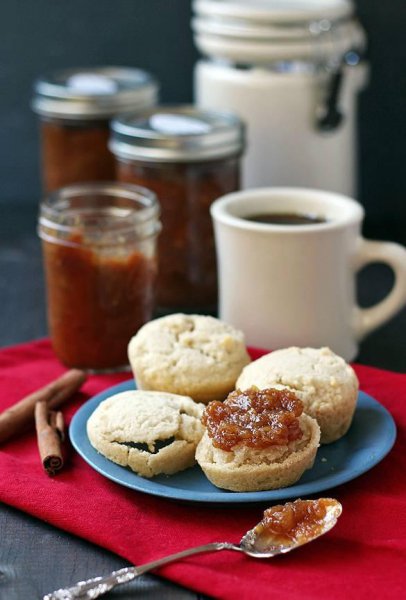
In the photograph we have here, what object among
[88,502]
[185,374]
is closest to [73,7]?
[185,374]

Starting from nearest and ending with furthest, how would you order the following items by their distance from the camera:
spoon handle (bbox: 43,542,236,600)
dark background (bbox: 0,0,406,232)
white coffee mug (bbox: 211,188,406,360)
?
spoon handle (bbox: 43,542,236,600), white coffee mug (bbox: 211,188,406,360), dark background (bbox: 0,0,406,232)

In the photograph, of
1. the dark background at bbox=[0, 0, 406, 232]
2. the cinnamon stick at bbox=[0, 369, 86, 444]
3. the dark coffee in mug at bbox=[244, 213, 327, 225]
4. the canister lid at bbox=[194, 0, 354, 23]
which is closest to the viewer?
the cinnamon stick at bbox=[0, 369, 86, 444]

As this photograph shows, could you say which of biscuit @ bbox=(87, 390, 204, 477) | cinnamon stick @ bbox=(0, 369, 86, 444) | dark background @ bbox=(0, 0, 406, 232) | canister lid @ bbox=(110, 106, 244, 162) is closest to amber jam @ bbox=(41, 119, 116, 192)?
canister lid @ bbox=(110, 106, 244, 162)

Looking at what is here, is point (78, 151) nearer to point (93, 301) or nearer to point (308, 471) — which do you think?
point (93, 301)

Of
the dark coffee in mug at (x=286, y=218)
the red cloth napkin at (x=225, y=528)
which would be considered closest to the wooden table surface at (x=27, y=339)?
the red cloth napkin at (x=225, y=528)

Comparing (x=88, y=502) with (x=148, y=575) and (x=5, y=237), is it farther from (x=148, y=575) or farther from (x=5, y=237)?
(x=5, y=237)

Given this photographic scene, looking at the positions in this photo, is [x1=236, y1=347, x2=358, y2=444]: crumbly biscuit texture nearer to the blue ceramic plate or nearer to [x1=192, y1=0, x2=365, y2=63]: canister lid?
the blue ceramic plate

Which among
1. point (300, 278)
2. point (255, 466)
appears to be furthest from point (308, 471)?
point (300, 278)
